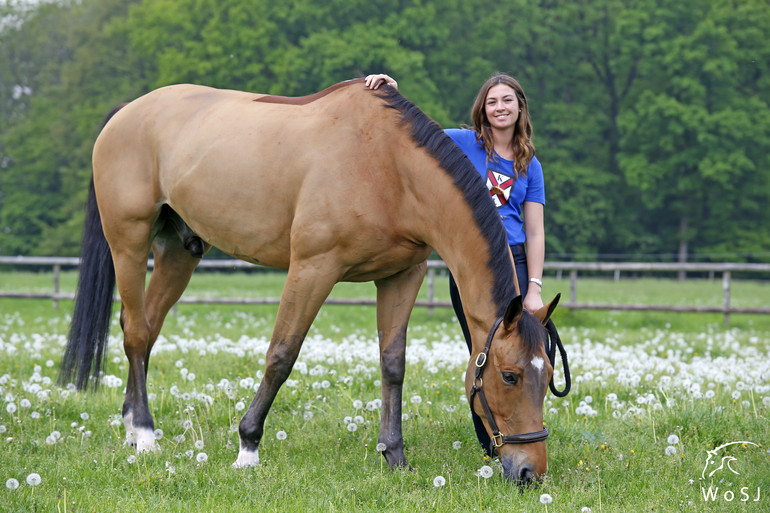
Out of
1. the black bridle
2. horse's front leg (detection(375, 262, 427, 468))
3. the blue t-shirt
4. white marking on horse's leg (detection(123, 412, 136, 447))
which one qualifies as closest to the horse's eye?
the black bridle

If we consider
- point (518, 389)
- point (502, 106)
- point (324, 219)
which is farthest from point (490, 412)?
point (502, 106)

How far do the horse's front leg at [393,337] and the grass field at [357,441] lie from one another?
0.27 metres

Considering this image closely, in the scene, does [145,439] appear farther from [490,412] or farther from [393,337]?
[490,412]

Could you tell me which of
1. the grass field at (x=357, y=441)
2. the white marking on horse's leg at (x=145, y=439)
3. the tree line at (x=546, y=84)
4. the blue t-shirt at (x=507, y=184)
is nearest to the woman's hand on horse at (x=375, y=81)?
the blue t-shirt at (x=507, y=184)

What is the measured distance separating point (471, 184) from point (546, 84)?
37246 mm

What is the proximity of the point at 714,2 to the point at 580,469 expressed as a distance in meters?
37.9

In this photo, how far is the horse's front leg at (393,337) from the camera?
4.44 metres

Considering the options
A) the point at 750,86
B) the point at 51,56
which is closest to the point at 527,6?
the point at 750,86

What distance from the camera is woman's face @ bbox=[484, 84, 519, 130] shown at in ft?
14.2

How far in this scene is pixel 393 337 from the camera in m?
4.50

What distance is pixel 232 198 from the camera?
450 cm

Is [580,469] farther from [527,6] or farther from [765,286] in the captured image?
[527,6]

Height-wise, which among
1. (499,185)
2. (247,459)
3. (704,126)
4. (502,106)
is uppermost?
(502,106)

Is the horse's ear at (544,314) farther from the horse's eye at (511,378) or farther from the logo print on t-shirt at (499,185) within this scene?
the logo print on t-shirt at (499,185)
